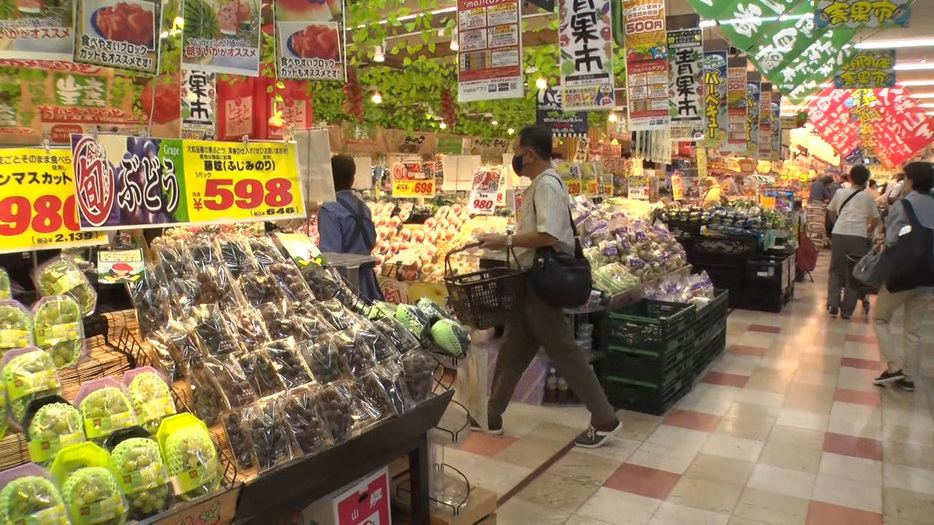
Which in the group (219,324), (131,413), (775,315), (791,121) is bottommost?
(775,315)

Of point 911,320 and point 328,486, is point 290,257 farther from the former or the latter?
point 911,320

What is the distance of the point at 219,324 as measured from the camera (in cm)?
229

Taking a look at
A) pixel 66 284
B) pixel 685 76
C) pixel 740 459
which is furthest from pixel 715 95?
pixel 66 284

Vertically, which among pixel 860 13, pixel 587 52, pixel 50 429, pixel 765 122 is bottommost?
pixel 50 429

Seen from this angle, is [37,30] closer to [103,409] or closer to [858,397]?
[103,409]

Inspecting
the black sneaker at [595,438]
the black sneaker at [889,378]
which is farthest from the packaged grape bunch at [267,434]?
the black sneaker at [889,378]

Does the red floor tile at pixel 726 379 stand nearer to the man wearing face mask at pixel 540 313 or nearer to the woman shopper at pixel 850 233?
the man wearing face mask at pixel 540 313

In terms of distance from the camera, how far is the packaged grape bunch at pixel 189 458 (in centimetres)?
173

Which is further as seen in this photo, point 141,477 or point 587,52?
point 587,52

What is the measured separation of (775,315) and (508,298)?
19.9ft

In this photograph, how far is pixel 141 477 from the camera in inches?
64.9

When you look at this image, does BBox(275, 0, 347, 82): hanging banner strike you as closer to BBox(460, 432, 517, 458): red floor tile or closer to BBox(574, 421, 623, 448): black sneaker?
BBox(460, 432, 517, 458): red floor tile

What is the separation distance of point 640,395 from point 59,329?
3.89m

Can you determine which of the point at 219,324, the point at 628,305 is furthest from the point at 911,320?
the point at 219,324
